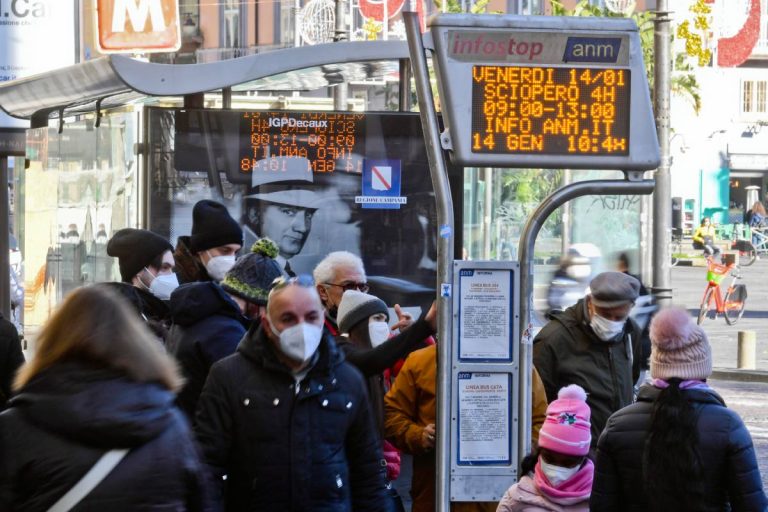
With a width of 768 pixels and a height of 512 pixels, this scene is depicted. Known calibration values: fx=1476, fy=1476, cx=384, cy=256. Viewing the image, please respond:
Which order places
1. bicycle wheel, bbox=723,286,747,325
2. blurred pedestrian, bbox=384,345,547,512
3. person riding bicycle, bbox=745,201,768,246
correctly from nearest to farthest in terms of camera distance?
blurred pedestrian, bbox=384,345,547,512, bicycle wheel, bbox=723,286,747,325, person riding bicycle, bbox=745,201,768,246

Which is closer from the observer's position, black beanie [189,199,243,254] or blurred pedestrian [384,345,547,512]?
blurred pedestrian [384,345,547,512]

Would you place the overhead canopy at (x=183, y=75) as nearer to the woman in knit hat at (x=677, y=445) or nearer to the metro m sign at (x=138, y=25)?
the metro m sign at (x=138, y=25)

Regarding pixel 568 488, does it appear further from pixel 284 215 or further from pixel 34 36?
pixel 34 36

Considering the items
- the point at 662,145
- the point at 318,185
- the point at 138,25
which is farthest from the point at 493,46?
the point at 138,25

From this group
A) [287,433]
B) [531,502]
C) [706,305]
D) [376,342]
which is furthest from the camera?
[706,305]

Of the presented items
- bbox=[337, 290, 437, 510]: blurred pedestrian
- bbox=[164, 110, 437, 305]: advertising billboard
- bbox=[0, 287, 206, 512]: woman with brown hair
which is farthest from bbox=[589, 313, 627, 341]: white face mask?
bbox=[164, 110, 437, 305]: advertising billboard

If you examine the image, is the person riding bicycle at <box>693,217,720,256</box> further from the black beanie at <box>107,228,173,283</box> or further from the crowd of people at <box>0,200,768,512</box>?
the black beanie at <box>107,228,173,283</box>

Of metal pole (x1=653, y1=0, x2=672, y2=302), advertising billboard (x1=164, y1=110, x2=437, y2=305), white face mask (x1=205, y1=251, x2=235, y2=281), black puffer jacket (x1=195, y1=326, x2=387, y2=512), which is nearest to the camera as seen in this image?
black puffer jacket (x1=195, y1=326, x2=387, y2=512)

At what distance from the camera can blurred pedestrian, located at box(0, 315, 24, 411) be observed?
6.65 metres

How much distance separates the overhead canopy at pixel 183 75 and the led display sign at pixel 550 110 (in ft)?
12.9

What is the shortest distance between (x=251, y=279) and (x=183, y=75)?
5.14 metres

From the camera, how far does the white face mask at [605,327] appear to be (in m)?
6.84

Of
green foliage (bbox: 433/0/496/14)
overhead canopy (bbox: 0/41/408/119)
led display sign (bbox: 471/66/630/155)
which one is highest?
green foliage (bbox: 433/0/496/14)

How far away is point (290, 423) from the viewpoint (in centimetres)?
450
